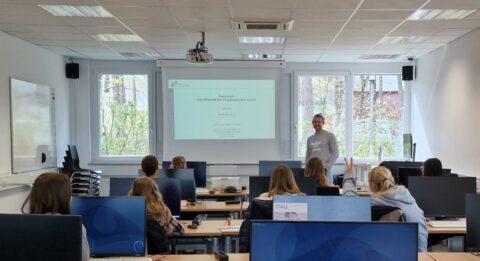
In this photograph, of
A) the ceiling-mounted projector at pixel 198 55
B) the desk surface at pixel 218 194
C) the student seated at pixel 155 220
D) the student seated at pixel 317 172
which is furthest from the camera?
the ceiling-mounted projector at pixel 198 55

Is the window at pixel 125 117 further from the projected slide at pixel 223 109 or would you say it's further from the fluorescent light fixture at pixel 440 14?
the fluorescent light fixture at pixel 440 14

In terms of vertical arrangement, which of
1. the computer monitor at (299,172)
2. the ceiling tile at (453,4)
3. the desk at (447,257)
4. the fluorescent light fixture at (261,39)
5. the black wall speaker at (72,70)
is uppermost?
the fluorescent light fixture at (261,39)

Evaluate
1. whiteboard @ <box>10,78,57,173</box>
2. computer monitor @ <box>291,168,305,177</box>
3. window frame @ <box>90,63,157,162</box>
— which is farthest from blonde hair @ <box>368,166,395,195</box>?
window frame @ <box>90,63,157,162</box>

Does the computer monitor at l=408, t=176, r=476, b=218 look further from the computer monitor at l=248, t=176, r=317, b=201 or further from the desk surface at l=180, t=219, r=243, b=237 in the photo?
the desk surface at l=180, t=219, r=243, b=237

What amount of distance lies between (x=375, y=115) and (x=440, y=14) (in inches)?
161

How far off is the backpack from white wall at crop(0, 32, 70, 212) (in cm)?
382

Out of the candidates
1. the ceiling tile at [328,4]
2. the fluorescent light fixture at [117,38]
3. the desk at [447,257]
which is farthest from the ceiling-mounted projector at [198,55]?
the desk at [447,257]

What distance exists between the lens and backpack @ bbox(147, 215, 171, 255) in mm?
2941

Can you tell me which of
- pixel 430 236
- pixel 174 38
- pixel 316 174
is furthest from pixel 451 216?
pixel 174 38

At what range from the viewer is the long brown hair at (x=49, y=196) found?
2.14 metres

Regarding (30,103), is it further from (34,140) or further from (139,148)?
(139,148)

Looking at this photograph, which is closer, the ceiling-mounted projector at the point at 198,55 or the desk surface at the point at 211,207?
the desk surface at the point at 211,207

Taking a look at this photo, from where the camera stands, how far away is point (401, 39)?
21.8 ft

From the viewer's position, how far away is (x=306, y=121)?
902 cm
